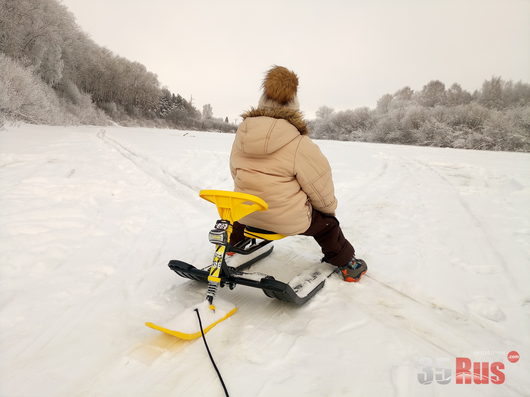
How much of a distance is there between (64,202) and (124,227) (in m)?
0.94

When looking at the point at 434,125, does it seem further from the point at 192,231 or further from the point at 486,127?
the point at 192,231

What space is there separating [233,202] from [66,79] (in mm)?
31691

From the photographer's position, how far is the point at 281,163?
2113mm

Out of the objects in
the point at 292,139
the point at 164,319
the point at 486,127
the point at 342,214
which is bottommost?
the point at 164,319

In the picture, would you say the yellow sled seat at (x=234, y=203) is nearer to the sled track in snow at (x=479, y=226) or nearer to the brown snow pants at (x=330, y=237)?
the brown snow pants at (x=330, y=237)

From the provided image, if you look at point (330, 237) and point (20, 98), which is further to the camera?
point (20, 98)

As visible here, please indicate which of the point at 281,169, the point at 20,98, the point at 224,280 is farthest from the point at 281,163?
the point at 20,98

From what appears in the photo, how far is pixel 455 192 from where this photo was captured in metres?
5.04

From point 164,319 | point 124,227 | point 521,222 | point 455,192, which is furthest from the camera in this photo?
point 455,192

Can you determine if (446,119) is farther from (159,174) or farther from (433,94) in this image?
(159,174)

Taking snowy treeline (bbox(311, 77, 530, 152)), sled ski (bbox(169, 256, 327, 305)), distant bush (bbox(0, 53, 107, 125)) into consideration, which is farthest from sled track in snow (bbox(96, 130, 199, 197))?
snowy treeline (bbox(311, 77, 530, 152))

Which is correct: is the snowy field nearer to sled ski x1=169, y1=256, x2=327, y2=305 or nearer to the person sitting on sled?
sled ski x1=169, y1=256, x2=327, y2=305

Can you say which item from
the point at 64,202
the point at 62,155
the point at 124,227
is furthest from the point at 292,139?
the point at 62,155

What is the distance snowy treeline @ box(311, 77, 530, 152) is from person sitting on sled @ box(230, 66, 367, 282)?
69.9 ft
